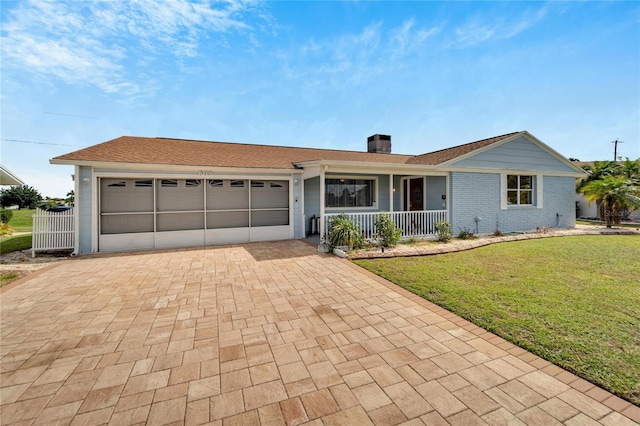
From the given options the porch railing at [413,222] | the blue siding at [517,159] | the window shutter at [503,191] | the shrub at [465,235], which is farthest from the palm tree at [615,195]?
the porch railing at [413,222]

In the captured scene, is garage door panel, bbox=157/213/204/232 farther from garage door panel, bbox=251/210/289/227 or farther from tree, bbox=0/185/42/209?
tree, bbox=0/185/42/209

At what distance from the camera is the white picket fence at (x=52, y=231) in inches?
312

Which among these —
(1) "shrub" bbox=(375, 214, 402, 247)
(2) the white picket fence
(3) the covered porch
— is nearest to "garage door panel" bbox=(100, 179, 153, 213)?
(2) the white picket fence

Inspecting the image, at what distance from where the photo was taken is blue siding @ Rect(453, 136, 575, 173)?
11.2m

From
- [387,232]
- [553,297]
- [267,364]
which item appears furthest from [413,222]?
[267,364]

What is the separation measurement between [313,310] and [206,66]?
38.8ft

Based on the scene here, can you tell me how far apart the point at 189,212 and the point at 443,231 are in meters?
9.27

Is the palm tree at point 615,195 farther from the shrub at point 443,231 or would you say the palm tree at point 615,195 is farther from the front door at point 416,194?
the shrub at point 443,231

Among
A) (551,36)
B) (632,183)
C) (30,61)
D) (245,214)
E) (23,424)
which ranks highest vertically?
(551,36)

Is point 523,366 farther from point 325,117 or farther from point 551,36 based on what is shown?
point 325,117

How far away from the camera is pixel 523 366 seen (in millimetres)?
2627

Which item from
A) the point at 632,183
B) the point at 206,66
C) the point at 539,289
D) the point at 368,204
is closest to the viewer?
the point at 539,289

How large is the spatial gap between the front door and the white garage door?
618 cm

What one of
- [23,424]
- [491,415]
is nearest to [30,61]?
[23,424]
